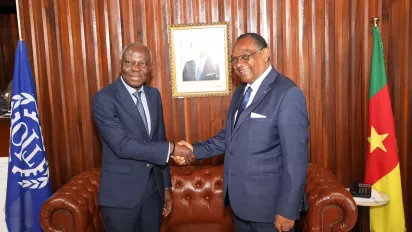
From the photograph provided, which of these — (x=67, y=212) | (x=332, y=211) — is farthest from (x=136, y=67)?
(x=332, y=211)

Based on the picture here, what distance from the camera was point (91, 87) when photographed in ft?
11.0

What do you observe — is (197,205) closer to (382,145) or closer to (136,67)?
(136,67)

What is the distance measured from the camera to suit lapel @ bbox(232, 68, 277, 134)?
6.71 feet

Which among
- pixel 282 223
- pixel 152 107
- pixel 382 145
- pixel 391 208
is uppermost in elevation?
pixel 152 107

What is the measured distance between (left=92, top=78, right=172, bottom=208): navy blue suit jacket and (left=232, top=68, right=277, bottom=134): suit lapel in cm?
59

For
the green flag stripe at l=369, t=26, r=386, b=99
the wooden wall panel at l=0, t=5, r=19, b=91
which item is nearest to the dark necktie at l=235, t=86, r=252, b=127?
the green flag stripe at l=369, t=26, r=386, b=99

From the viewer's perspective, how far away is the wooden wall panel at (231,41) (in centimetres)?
323

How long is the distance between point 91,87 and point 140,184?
4.77 ft

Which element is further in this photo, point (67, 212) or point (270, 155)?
point (67, 212)

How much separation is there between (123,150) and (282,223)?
106cm

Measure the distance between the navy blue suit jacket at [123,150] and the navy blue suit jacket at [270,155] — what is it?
1.76 feet

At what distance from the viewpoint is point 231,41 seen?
326cm

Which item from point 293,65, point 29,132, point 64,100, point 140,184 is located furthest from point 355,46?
point 29,132

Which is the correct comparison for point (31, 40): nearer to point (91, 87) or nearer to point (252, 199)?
point (91, 87)
